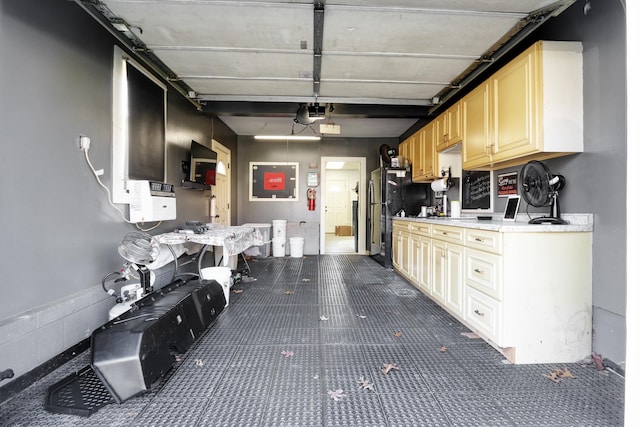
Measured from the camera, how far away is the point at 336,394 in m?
1.63

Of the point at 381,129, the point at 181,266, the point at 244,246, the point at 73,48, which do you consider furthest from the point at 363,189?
the point at 73,48

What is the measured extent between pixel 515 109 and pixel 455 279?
1622 millimetres

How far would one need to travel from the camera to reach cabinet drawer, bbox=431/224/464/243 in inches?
105

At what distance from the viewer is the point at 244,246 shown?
12.2ft

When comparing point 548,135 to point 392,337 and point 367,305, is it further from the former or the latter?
point 367,305

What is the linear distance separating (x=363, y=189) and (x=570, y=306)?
513 centimetres

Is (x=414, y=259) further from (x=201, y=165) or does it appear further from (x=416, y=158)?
(x=201, y=165)

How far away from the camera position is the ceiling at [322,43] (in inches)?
81.7

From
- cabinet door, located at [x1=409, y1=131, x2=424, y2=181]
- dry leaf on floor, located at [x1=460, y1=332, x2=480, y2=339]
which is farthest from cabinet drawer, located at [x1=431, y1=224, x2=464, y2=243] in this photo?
cabinet door, located at [x1=409, y1=131, x2=424, y2=181]

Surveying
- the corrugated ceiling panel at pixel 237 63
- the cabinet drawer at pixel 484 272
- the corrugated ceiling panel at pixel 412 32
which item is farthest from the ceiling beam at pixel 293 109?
the cabinet drawer at pixel 484 272

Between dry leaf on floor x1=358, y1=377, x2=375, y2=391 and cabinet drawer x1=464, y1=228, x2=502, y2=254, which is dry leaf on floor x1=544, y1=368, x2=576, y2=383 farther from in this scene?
dry leaf on floor x1=358, y1=377, x2=375, y2=391

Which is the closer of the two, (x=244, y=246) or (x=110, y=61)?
(x=110, y=61)

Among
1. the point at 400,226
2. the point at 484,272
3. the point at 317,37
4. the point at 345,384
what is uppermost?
the point at 317,37

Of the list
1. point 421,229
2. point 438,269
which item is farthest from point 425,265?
point 421,229
